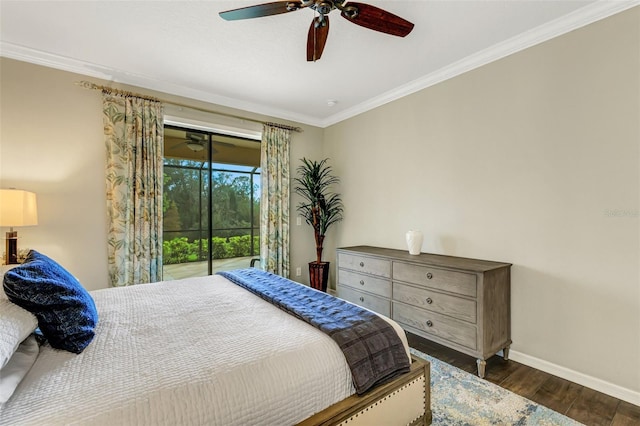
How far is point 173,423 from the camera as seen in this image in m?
0.98

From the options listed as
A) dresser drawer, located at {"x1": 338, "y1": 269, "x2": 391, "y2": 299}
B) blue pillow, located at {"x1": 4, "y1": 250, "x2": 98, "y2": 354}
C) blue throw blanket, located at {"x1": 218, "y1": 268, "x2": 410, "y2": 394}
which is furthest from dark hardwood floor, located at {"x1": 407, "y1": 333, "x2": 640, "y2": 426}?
blue pillow, located at {"x1": 4, "y1": 250, "x2": 98, "y2": 354}

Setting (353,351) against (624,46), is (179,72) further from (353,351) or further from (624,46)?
(624,46)

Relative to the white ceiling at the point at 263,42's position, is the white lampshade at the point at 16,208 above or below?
below

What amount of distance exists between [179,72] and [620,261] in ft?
13.4

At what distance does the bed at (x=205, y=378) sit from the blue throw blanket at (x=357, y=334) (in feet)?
0.13

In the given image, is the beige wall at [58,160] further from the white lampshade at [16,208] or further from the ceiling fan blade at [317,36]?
the ceiling fan blade at [317,36]

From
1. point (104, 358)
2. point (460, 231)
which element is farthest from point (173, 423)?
point (460, 231)

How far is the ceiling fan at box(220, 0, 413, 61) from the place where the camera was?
1.69 meters

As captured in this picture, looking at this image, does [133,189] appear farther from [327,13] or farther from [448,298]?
[448,298]

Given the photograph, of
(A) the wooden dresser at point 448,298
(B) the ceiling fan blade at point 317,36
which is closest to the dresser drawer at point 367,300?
(A) the wooden dresser at point 448,298

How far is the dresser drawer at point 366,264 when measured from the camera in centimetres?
296

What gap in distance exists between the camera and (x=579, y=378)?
7.11 ft

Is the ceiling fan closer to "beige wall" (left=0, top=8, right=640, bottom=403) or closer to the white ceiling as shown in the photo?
the white ceiling

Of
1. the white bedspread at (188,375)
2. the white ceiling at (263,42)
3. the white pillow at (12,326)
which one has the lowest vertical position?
the white bedspread at (188,375)
